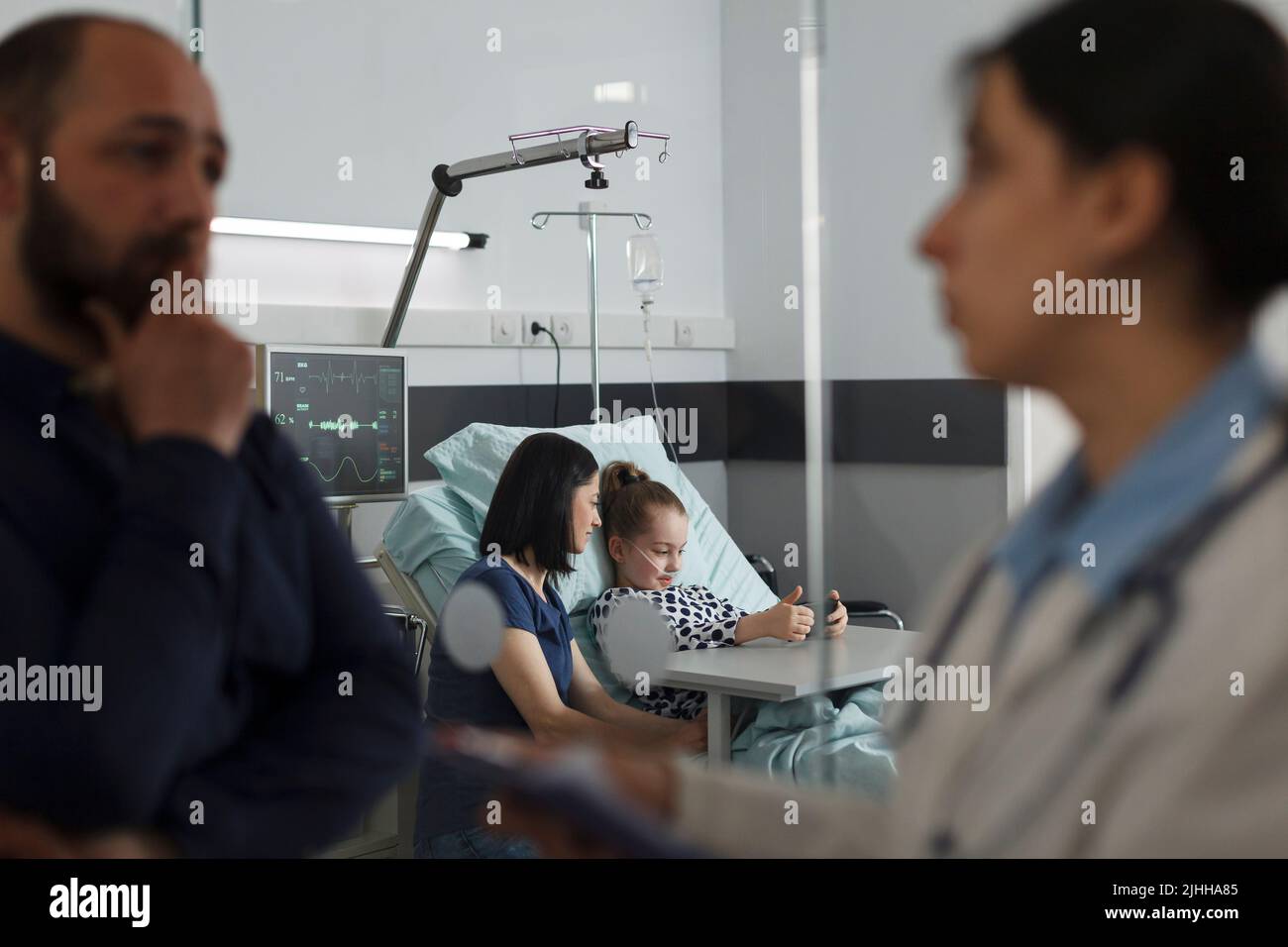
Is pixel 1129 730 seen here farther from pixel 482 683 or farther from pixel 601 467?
pixel 601 467

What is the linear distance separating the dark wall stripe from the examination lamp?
0.29 metres

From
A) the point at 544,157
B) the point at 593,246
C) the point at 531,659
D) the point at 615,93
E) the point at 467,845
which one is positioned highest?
the point at 615,93

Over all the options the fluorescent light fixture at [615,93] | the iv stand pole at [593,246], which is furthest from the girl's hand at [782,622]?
the fluorescent light fixture at [615,93]

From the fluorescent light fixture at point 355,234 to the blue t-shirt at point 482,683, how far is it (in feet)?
1.67

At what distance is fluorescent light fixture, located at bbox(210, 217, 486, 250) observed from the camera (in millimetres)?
1729

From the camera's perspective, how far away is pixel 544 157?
1856mm

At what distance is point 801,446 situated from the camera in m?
1.68

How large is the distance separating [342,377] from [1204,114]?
1377 mm

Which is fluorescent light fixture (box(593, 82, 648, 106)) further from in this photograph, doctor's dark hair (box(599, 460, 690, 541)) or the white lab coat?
the white lab coat

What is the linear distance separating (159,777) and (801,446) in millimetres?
1098

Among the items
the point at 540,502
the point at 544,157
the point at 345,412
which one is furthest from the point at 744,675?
the point at 544,157
